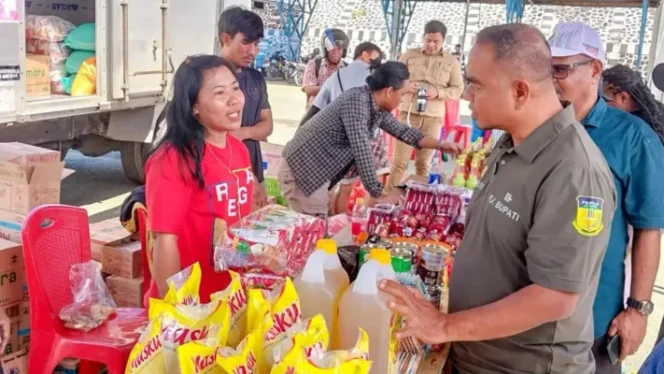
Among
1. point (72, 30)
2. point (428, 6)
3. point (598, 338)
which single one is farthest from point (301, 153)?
point (428, 6)

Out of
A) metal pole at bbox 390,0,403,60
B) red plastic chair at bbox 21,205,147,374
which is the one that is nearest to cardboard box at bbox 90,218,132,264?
red plastic chair at bbox 21,205,147,374

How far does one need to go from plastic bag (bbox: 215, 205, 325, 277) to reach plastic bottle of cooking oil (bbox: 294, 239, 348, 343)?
17 cm

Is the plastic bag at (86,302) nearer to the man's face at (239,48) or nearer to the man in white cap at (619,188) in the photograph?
the man's face at (239,48)

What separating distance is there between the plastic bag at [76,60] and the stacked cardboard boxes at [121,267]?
2.62 m

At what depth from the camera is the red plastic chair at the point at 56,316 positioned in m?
2.16

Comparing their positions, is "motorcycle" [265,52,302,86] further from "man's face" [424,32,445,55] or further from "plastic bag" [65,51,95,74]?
"plastic bag" [65,51,95,74]

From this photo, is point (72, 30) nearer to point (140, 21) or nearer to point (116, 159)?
point (140, 21)

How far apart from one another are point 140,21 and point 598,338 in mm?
4965

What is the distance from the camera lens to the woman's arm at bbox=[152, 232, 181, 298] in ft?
6.49

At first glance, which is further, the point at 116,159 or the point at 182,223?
the point at 116,159

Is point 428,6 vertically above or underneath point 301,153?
above

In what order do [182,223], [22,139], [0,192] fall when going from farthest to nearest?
[22,139]
[0,192]
[182,223]

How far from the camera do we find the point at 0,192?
3273mm

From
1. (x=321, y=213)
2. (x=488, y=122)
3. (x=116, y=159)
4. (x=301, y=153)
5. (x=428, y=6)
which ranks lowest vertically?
(x=116, y=159)
